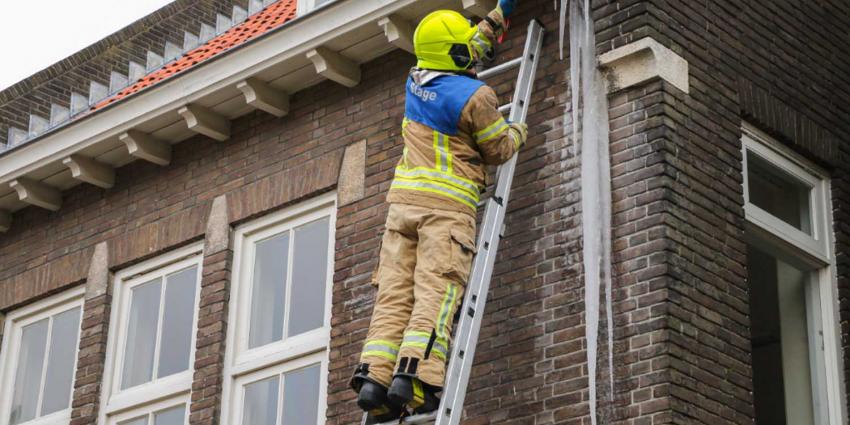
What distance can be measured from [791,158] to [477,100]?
244cm

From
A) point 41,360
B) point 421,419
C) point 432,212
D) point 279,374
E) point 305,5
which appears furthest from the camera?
point 41,360

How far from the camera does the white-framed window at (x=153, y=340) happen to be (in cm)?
1108

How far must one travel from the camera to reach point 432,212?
27.8 feet

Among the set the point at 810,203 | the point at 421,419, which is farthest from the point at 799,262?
the point at 421,419

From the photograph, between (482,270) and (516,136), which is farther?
(516,136)

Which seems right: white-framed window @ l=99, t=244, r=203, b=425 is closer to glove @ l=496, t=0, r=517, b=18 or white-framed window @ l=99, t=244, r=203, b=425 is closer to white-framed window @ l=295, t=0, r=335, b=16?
white-framed window @ l=295, t=0, r=335, b=16

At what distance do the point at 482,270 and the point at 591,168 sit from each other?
1089 millimetres

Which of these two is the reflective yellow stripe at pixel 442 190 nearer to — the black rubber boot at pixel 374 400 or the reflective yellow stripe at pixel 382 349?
the reflective yellow stripe at pixel 382 349

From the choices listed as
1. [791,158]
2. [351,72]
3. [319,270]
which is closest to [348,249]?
[319,270]

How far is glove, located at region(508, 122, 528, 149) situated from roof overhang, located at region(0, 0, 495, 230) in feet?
4.14

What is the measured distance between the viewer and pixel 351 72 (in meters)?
10.7

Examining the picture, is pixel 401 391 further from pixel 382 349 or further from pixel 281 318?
pixel 281 318

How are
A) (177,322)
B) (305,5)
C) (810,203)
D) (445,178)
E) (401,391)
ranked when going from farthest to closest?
1. (305,5)
2. (177,322)
3. (810,203)
4. (445,178)
5. (401,391)

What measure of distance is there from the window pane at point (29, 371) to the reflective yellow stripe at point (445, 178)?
15.5 feet
